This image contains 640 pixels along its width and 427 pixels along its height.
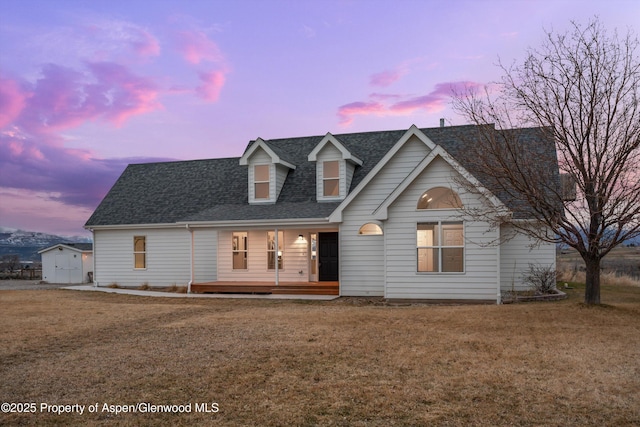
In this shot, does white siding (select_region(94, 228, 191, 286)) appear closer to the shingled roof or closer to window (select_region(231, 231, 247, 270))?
the shingled roof

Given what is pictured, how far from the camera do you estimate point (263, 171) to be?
23.0 m

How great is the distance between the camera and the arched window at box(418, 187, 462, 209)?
1683 cm

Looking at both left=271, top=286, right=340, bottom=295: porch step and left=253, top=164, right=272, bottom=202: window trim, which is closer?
left=271, top=286, right=340, bottom=295: porch step

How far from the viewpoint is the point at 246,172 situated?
25.5 metres

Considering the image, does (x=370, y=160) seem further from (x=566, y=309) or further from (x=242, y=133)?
(x=242, y=133)

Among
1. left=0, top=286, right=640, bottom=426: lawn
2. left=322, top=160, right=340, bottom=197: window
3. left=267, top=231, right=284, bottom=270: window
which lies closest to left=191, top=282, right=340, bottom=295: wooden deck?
left=267, top=231, right=284, bottom=270: window

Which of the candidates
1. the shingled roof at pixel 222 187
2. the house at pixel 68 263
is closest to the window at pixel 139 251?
the shingled roof at pixel 222 187

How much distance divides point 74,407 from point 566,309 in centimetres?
1224

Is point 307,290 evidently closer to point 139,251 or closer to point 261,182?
point 261,182

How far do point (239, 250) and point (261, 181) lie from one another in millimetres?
3247

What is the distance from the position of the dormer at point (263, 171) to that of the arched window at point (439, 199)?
300 inches

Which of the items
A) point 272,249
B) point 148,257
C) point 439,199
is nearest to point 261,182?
point 272,249

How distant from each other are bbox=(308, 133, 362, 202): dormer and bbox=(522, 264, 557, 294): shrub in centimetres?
773

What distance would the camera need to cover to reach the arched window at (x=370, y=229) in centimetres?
1909
